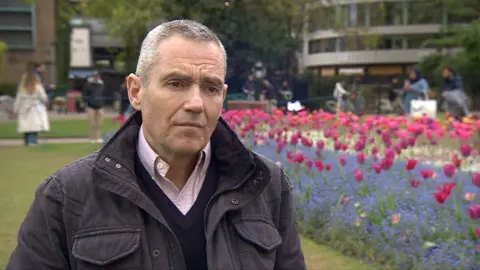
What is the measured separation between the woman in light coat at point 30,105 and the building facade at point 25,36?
22.2 meters

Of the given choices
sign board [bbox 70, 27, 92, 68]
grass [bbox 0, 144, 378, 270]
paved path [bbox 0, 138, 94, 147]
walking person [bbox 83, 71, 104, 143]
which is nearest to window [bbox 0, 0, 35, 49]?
sign board [bbox 70, 27, 92, 68]

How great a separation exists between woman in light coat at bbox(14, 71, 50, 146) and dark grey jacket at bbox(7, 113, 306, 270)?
12.5 metres

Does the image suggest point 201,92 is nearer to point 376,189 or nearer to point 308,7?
point 376,189

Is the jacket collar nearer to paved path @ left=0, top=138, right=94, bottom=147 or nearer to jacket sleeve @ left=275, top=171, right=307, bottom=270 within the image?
jacket sleeve @ left=275, top=171, right=307, bottom=270

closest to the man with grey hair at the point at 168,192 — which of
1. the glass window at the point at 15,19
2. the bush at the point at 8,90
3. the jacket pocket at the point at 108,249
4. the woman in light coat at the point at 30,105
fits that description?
the jacket pocket at the point at 108,249

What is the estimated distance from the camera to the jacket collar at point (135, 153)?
207 cm

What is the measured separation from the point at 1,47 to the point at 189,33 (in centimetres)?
2957

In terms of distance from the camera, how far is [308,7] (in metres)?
38.9

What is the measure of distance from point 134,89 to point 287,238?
0.73m

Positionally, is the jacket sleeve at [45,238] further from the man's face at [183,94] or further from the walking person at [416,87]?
the walking person at [416,87]

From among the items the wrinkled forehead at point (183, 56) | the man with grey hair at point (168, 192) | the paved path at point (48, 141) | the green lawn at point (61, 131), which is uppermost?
the wrinkled forehead at point (183, 56)

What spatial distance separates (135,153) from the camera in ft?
7.24

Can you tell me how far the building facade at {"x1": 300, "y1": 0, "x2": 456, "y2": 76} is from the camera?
55.4 metres

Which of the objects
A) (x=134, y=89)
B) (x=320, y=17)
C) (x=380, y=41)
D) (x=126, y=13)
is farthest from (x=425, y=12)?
(x=134, y=89)
